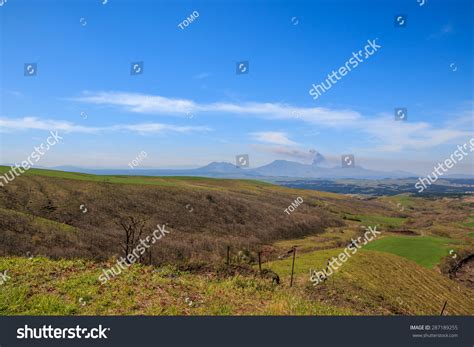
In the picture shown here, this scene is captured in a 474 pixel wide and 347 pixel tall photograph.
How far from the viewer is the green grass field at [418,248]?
4534 centimetres

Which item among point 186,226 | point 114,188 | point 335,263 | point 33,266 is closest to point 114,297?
point 33,266

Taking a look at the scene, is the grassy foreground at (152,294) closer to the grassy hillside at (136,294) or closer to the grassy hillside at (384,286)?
the grassy hillside at (136,294)

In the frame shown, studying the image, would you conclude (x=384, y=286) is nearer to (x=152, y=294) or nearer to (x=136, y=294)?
(x=152, y=294)

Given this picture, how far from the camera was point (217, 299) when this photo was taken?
45.1ft

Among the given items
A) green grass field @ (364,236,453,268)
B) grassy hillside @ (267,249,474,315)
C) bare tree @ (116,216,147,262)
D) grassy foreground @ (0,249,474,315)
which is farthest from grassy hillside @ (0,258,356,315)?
Answer: green grass field @ (364,236,453,268)

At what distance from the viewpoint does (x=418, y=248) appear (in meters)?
50.3

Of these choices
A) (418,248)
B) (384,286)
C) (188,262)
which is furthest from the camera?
(418,248)

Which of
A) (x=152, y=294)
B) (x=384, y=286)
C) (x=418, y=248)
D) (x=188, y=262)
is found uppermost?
(x=152, y=294)

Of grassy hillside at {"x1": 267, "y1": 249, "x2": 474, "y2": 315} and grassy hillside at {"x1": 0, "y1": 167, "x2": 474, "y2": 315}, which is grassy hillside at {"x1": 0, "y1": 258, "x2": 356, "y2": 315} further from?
grassy hillside at {"x1": 267, "y1": 249, "x2": 474, "y2": 315}

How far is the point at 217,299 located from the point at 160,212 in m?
59.0

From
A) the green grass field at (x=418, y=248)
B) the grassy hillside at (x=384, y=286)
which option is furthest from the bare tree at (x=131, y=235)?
the green grass field at (x=418, y=248)

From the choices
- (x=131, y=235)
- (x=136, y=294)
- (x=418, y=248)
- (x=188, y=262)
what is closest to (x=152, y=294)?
(x=136, y=294)

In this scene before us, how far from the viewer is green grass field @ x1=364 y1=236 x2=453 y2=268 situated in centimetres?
4534
